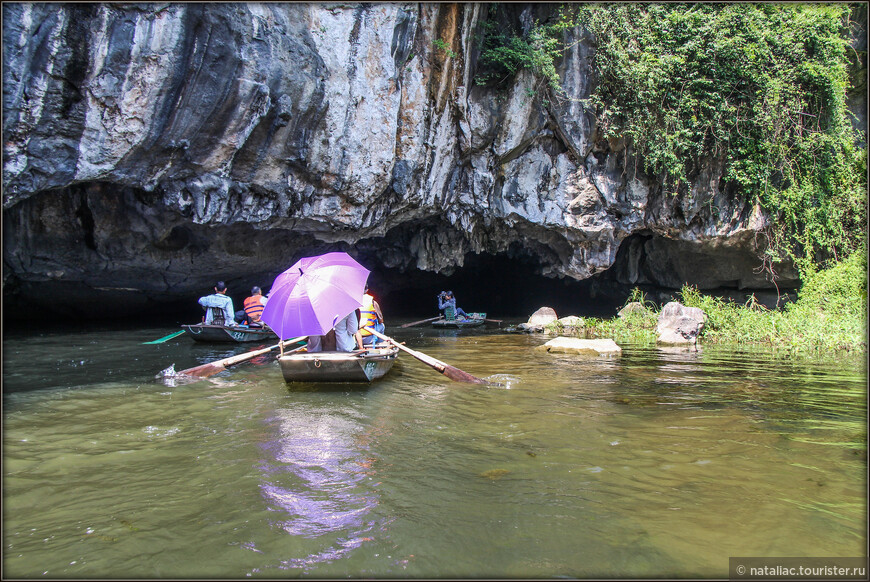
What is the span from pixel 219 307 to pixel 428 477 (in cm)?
920

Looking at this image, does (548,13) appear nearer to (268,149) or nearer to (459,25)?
(459,25)

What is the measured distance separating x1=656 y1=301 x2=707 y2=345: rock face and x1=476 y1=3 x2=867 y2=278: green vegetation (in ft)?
12.3

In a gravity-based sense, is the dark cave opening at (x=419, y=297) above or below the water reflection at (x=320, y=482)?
above

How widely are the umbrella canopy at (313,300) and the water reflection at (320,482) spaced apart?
3.85ft

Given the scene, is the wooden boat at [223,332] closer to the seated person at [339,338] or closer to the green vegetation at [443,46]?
the seated person at [339,338]

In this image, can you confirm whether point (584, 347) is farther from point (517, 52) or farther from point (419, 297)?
point (419, 297)

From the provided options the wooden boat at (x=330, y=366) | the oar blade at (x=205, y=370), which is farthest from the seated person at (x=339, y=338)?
the oar blade at (x=205, y=370)

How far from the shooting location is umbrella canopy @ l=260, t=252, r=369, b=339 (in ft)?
20.9

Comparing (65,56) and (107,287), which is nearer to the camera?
(65,56)

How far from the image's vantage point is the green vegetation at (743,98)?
13.0 m

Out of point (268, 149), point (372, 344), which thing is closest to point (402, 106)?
point (268, 149)

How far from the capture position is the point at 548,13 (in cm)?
1299

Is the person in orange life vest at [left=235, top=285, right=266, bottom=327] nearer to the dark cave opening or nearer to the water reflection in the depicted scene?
the dark cave opening

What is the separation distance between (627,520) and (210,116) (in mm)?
8644
